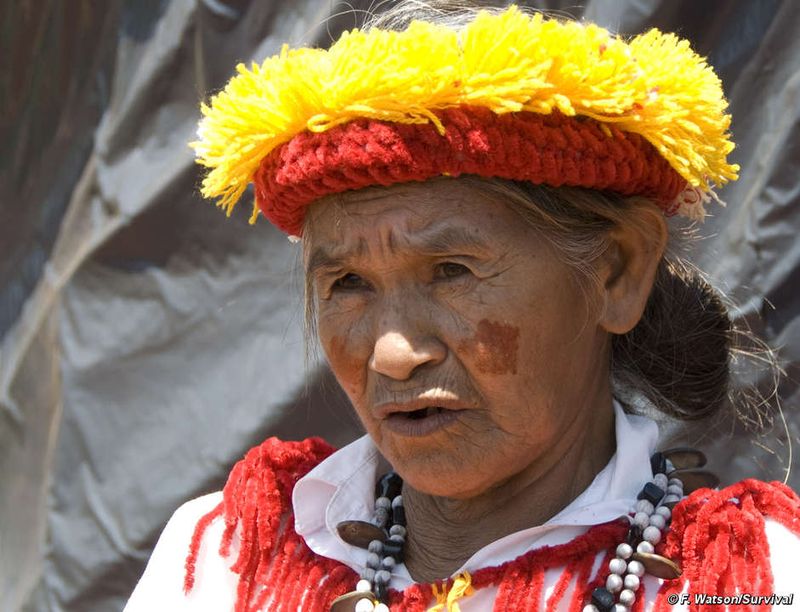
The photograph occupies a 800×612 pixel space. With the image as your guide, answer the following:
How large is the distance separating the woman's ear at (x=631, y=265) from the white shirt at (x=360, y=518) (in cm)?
21

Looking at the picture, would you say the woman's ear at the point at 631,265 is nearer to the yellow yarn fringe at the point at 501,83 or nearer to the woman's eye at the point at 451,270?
the yellow yarn fringe at the point at 501,83

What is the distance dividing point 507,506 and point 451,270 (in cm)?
46

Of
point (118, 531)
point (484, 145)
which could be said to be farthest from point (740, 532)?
point (118, 531)

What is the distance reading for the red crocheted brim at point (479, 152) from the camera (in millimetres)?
1801

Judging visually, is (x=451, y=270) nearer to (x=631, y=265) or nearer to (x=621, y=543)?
(x=631, y=265)

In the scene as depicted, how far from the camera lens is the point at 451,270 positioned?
190 cm

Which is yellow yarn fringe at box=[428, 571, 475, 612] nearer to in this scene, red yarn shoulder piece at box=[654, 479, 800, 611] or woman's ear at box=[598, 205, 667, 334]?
red yarn shoulder piece at box=[654, 479, 800, 611]

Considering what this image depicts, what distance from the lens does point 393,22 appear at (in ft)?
6.91

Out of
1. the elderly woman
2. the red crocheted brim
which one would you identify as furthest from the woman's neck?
the red crocheted brim

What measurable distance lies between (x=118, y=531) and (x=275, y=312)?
2.48 feet

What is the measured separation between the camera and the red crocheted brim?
1.80 meters

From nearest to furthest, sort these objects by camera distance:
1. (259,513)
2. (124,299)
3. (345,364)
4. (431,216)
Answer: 1. (431,216)
2. (345,364)
3. (259,513)
4. (124,299)

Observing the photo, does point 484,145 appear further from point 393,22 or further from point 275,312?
point 275,312

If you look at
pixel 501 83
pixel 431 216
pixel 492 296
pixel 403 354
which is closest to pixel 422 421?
pixel 403 354
